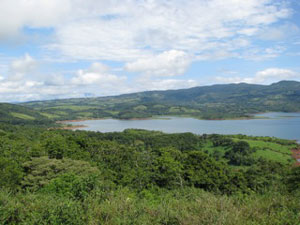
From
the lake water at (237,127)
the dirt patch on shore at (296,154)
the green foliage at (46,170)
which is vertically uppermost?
the green foliage at (46,170)

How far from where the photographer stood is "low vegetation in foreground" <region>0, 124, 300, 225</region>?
5.16m

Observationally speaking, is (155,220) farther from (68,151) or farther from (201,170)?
(68,151)

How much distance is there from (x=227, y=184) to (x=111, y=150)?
44.4 feet

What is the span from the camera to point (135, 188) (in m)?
17.9

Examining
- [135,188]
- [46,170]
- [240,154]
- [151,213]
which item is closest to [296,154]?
[240,154]

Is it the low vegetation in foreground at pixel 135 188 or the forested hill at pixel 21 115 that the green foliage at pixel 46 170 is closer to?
the low vegetation in foreground at pixel 135 188

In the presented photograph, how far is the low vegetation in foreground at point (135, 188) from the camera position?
16.9ft

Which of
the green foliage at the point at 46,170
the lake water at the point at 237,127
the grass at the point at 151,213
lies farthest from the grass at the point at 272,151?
the grass at the point at 151,213

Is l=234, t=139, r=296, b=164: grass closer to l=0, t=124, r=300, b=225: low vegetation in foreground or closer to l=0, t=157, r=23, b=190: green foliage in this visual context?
l=0, t=124, r=300, b=225: low vegetation in foreground

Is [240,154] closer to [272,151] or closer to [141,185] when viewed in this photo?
[272,151]

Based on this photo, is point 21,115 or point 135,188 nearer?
point 135,188

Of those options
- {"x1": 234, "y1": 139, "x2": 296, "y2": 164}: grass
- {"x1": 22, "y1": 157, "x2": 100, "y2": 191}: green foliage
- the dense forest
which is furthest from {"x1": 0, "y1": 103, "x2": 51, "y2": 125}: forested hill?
{"x1": 22, "y1": 157, "x2": 100, "y2": 191}: green foliage

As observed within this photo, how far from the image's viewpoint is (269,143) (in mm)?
56562

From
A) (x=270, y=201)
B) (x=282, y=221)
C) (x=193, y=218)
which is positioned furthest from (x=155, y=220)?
(x=270, y=201)
